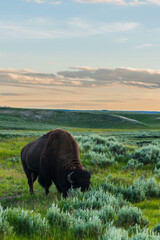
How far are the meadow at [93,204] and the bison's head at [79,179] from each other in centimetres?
21

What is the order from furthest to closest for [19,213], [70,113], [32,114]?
[70,113]
[32,114]
[19,213]

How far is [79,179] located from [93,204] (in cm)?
77

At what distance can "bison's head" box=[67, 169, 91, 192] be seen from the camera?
6.56m

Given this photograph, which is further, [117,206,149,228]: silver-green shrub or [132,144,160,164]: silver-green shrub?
[132,144,160,164]: silver-green shrub

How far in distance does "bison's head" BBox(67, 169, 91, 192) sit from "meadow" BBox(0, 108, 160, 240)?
213mm

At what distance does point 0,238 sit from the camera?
12.3 ft

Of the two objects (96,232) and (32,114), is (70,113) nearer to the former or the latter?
(32,114)

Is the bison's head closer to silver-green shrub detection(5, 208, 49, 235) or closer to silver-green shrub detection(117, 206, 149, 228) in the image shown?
silver-green shrub detection(117, 206, 149, 228)

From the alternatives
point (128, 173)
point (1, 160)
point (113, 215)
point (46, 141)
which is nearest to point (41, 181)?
point (46, 141)

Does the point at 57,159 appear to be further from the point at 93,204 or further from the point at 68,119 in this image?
the point at 68,119

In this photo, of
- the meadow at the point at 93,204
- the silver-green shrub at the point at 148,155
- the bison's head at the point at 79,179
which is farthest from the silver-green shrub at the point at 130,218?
the silver-green shrub at the point at 148,155

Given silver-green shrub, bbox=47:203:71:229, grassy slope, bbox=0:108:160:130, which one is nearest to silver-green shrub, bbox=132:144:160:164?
silver-green shrub, bbox=47:203:71:229

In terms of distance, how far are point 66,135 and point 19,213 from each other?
146 inches

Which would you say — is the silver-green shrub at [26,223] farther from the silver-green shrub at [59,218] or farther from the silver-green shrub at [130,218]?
the silver-green shrub at [130,218]
